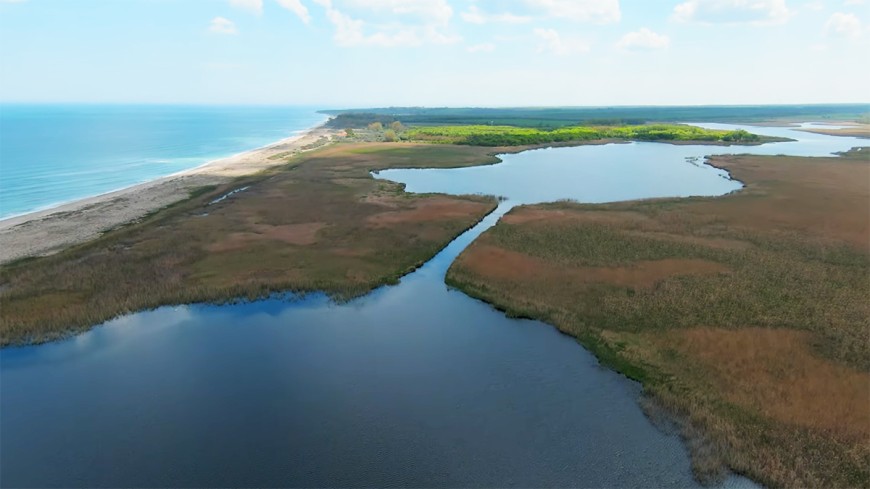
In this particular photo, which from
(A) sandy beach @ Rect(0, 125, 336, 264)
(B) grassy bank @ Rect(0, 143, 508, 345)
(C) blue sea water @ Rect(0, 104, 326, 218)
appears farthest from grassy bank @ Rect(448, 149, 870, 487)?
(C) blue sea water @ Rect(0, 104, 326, 218)

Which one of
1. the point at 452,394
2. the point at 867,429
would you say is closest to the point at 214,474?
the point at 452,394

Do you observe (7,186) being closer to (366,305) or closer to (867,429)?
(366,305)

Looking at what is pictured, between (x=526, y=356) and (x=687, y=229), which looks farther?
(x=687, y=229)

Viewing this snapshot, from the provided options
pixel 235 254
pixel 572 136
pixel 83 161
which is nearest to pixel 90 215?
pixel 235 254

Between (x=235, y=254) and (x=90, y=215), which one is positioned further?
(x=90, y=215)

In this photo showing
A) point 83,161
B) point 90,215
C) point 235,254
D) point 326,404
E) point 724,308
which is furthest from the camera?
point 83,161

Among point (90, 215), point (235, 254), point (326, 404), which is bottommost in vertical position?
point (326, 404)

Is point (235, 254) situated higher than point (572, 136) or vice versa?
point (572, 136)

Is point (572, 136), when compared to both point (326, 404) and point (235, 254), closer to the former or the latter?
point (235, 254)
